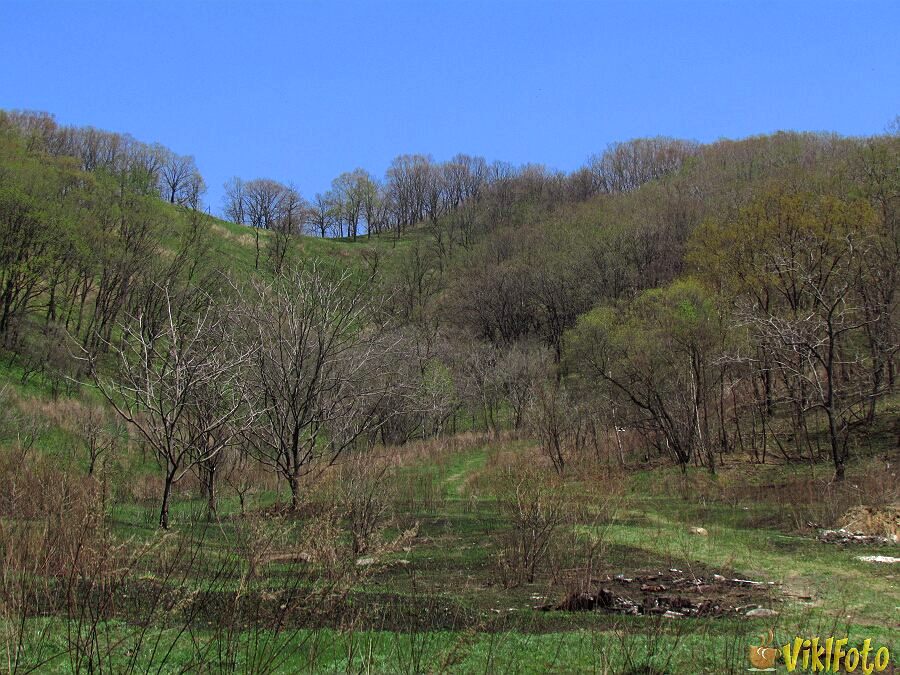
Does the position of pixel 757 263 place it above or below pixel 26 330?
above

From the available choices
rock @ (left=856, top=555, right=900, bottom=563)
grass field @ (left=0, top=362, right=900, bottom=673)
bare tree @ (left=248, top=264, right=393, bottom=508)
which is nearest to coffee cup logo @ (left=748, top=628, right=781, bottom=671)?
grass field @ (left=0, top=362, right=900, bottom=673)

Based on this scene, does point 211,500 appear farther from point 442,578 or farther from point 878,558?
point 878,558

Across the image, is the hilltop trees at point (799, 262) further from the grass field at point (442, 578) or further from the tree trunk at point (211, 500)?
the tree trunk at point (211, 500)

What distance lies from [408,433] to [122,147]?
4906 cm

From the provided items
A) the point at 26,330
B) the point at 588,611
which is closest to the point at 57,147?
the point at 26,330

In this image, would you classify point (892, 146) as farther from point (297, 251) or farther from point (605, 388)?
point (297, 251)

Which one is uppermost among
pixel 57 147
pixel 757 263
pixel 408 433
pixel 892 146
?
pixel 57 147

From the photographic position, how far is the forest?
6102 millimetres

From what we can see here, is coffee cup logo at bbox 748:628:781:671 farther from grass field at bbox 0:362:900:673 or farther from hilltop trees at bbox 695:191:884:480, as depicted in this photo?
hilltop trees at bbox 695:191:884:480

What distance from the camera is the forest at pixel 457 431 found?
6.10m

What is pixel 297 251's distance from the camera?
3159 inches
